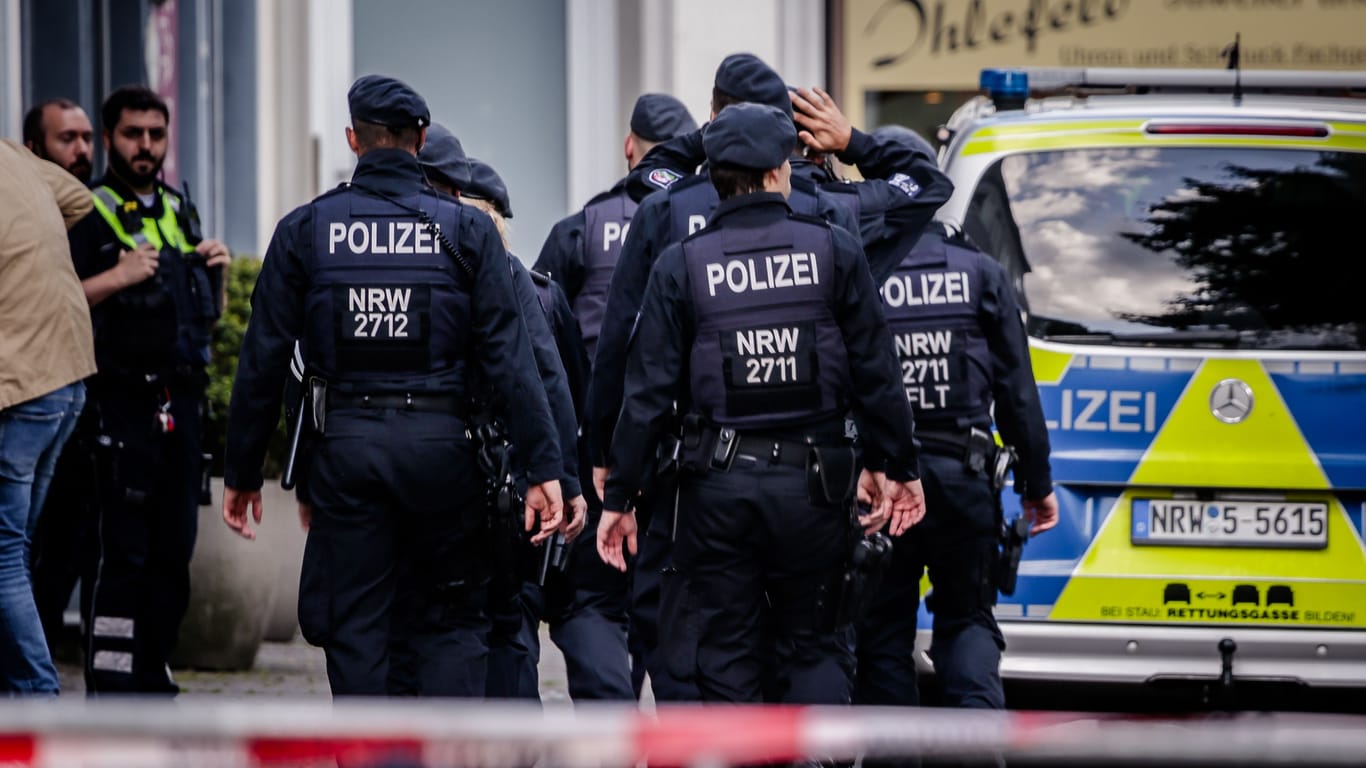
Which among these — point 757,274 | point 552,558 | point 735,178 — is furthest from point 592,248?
point 757,274

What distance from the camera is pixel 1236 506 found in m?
6.29

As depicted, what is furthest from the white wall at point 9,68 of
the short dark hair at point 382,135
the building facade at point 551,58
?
the short dark hair at point 382,135

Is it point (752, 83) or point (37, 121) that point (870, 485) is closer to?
point (752, 83)

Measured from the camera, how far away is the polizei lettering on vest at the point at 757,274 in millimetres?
5344

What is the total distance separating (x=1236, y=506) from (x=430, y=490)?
230 centimetres

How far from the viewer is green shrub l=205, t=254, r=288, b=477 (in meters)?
8.34

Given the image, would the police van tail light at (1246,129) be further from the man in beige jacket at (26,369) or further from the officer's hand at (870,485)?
the man in beige jacket at (26,369)

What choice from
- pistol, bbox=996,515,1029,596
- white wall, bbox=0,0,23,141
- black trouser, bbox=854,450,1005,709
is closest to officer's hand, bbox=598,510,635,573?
black trouser, bbox=854,450,1005,709

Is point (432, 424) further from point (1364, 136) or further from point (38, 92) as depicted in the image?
point (38, 92)

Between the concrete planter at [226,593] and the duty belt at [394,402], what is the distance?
8.88ft

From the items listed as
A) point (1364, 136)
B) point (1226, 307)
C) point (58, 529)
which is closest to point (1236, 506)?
point (1226, 307)

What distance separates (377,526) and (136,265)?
1.77 m

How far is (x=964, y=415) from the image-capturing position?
621 centimetres

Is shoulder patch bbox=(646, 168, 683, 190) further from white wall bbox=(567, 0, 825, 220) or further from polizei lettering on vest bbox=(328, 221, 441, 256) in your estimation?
white wall bbox=(567, 0, 825, 220)
